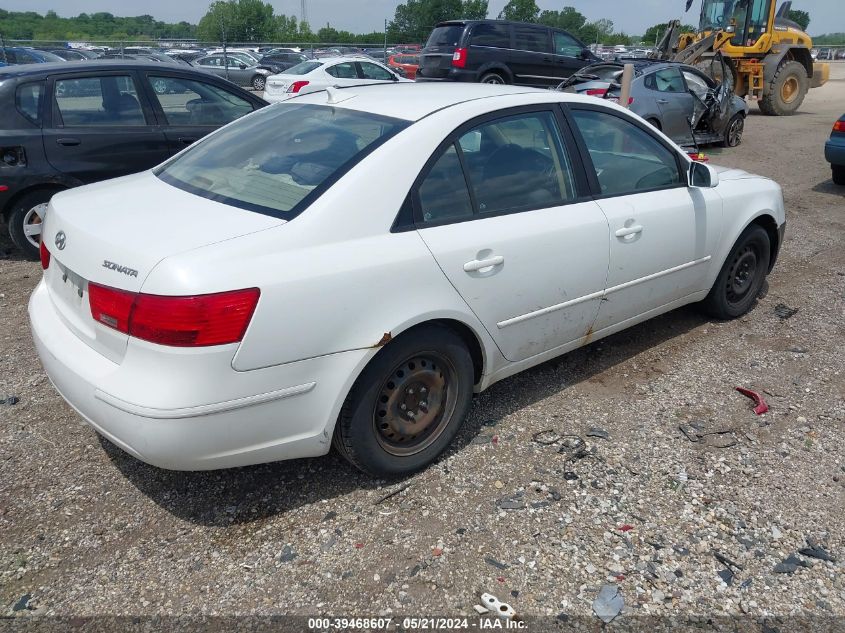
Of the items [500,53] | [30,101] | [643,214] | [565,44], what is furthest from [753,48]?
[30,101]

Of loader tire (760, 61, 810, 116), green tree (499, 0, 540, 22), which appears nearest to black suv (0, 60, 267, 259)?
loader tire (760, 61, 810, 116)

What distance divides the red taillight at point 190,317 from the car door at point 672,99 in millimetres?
10544

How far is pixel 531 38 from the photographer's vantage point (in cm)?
1659

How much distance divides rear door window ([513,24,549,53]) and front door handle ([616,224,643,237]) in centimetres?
1383

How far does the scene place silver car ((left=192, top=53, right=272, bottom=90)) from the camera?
27328mm

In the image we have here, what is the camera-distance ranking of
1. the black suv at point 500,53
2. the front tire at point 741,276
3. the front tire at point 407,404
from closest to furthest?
the front tire at point 407,404 < the front tire at point 741,276 < the black suv at point 500,53

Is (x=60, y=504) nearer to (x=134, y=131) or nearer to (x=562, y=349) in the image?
(x=562, y=349)

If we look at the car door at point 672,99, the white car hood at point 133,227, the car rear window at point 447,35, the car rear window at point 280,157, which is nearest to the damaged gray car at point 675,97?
the car door at point 672,99

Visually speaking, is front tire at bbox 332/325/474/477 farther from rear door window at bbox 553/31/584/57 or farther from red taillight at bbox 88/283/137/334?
rear door window at bbox 553/31/584/57

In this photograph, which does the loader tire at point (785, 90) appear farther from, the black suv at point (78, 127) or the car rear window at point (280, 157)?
the car rear window at point (280, 157)

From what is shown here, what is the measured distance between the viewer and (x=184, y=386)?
2467mm

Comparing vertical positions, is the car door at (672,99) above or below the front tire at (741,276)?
above

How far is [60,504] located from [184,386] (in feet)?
3.56

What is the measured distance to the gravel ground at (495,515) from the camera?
2.59 meters
